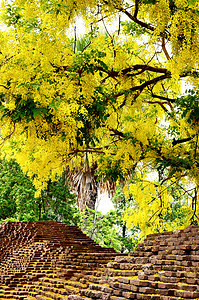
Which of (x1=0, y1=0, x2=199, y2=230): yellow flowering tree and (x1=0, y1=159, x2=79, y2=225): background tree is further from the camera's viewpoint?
(x1=0, y1=159, x2=79, y2=225): background tree

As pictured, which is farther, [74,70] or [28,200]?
[28,200]

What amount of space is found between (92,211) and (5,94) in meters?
9.01

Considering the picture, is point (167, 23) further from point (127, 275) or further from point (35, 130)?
point (127, 275)

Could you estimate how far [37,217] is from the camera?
49.5 feet

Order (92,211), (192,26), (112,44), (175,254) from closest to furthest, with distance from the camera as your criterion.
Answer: (175,254), (192,26), (112,44), (92,211)

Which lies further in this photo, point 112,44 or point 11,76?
point 112,44

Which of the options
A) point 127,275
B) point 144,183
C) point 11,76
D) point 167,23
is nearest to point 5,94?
point 11,76

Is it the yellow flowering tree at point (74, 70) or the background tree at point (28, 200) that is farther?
the background tree at point (28, 200)

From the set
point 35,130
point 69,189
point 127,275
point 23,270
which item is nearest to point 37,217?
point 69,189

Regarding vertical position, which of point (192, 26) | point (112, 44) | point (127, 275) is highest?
point (112, 44)

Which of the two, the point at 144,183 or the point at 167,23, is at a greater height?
the point at 167,23

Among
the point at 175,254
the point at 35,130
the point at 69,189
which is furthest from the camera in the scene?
the point at 69,189

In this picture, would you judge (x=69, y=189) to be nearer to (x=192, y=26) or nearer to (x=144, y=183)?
(x=144, y=183)

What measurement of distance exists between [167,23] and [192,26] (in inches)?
19.9
